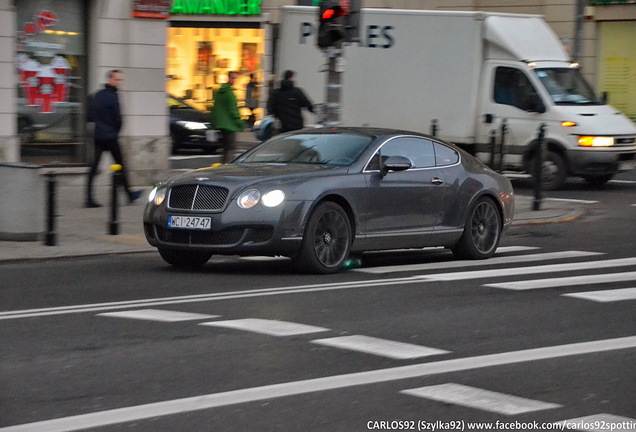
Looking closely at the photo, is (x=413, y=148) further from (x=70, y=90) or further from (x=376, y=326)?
(x=70, y=90)

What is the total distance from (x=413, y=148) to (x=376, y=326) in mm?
4437

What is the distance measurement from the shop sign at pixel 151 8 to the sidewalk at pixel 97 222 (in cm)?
274

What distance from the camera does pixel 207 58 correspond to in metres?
39.5

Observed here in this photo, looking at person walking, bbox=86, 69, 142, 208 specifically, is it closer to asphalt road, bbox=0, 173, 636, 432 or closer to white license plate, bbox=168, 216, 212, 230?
asphalt road, bbox=0, 173, 636, 432

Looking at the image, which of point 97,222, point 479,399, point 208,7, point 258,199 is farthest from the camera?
point 208,7

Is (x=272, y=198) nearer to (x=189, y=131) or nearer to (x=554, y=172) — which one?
(x=554, y=172)

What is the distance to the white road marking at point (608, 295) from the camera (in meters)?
10.3

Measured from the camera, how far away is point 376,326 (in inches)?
344

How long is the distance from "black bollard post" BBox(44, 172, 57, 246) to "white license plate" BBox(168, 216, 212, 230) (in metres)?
2.52

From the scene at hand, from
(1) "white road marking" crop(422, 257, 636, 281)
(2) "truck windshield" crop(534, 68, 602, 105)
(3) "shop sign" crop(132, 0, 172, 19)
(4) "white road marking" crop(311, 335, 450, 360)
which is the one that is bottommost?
(1) "white road marking" crop(422, 257, 636, 281)

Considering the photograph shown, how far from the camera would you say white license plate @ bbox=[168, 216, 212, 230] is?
36.9 ft

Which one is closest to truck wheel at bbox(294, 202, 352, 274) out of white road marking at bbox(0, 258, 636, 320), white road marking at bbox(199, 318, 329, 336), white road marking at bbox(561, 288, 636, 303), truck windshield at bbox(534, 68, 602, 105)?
white road marking at bbox(0, 258, 636, 320)

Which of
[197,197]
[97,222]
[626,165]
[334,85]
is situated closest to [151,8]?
[334,85]

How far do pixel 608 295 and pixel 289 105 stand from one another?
36.4 feet
